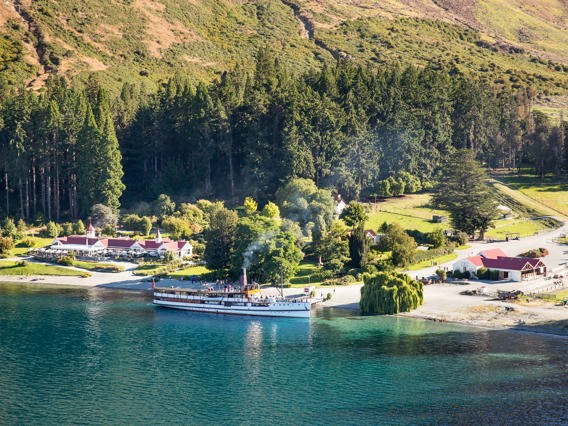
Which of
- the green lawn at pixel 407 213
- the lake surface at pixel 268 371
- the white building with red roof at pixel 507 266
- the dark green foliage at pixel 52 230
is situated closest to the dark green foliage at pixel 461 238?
the green lawn at pixel 407 213

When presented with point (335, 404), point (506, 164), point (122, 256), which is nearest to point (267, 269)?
point (122, 256)

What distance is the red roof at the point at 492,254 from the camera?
12250cm

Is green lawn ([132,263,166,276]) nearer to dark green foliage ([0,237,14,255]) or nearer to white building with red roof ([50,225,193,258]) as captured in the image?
white building with red roof ([50,225,193,258])

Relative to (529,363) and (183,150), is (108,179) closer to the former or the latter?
(183,150)

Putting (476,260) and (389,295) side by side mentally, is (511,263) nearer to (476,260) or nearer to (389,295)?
(476,260)

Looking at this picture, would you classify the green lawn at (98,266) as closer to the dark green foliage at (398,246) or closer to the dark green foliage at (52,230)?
the dark green foliage at (52,230)

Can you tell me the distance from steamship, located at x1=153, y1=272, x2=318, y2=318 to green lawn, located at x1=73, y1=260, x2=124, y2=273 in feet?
79.0

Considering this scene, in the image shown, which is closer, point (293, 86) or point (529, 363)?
point (529, 363)

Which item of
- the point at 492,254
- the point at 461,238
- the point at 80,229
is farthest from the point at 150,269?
the point at 492,254

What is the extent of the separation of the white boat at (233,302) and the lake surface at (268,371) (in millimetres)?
1863

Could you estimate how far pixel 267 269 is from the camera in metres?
112

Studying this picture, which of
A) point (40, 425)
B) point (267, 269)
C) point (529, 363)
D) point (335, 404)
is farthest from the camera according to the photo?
point (267, 269)

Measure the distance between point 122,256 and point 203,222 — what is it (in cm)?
1930

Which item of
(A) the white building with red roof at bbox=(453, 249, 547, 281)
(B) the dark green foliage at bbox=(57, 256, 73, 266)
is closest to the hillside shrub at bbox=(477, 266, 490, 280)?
(A) the white building with red roof at bbox=(453, 249, 547, 281)
